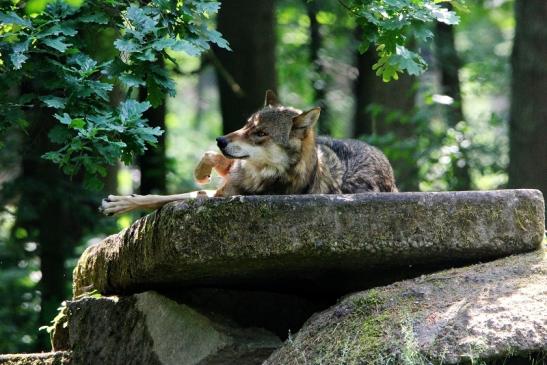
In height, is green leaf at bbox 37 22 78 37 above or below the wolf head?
above

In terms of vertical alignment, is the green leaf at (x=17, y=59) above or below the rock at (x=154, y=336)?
above

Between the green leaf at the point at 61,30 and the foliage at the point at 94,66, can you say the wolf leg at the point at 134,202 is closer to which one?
the foliage at the point at 94,66

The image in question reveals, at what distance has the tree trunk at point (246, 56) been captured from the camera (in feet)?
41.5

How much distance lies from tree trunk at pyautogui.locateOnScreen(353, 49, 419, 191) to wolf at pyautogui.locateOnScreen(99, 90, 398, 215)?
549 centimetres

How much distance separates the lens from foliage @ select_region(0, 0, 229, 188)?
5.71 metres

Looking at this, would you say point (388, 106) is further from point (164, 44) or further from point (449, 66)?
point (164, 44)

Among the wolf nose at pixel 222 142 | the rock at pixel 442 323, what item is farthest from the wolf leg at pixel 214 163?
the rock at pixel 442 323

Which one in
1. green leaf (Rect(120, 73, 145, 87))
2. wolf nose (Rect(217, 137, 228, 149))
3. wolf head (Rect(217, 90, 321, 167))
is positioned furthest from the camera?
wolf head (Rect(217, 90, 321, 167))

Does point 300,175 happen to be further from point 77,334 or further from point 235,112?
point 235,112

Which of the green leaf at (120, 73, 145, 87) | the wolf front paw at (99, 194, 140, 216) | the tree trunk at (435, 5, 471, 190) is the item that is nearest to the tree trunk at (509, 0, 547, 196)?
the tree trunk at (435, 5, 471, 190)

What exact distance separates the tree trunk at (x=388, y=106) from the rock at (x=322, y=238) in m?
6.62

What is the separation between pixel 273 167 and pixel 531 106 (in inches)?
201

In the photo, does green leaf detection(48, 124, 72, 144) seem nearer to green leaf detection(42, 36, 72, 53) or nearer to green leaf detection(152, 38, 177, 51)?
green leaf detection(42, 36, 72, 53)

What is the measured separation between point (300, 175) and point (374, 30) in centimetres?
130
